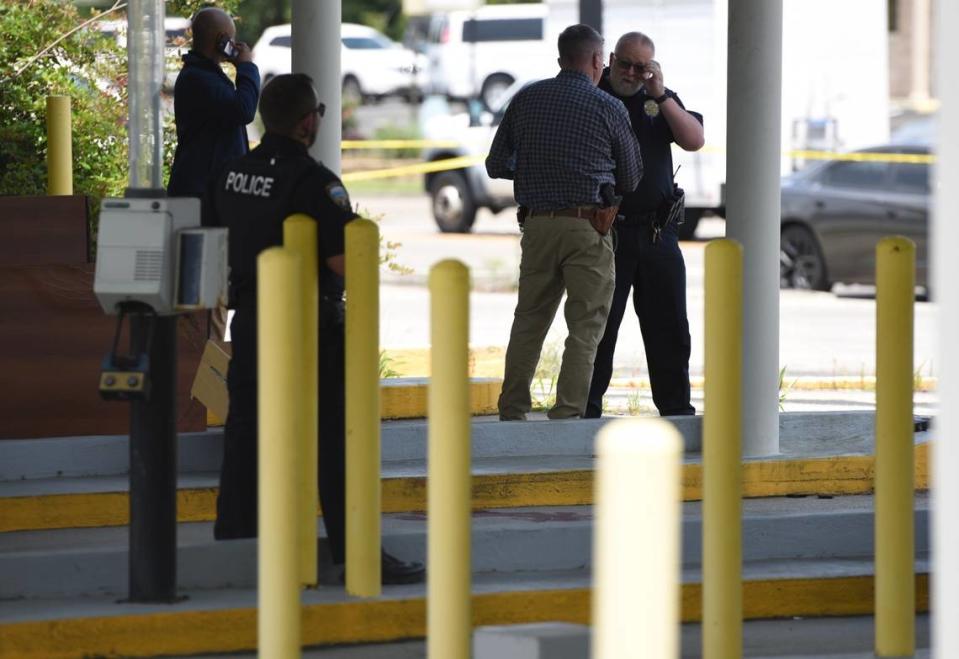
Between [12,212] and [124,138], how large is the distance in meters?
2.67

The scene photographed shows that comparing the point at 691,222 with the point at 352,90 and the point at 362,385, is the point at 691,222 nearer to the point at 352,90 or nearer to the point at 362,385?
the point at 352,90

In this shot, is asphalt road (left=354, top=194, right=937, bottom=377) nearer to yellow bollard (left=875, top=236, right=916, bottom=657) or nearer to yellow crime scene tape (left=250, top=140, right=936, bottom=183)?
yellow crime scene tape (left=250, top=140, right=936, bottom=183)

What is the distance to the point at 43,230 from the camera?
7711mm

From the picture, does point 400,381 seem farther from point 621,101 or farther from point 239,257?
point 239,257

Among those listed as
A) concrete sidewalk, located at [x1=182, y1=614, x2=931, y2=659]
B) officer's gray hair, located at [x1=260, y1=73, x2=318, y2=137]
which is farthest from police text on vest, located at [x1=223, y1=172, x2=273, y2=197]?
concrete sidewalk, located at [x1=182, y1=614, x2=931, y2=659]

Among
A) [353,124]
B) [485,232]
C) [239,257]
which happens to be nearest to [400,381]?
[239,257]

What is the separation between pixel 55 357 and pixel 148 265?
69.8 inches

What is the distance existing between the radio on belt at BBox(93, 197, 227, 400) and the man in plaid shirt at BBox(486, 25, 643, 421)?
2.57 meters

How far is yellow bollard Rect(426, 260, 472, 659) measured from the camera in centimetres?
500

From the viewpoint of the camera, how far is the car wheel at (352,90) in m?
35.8

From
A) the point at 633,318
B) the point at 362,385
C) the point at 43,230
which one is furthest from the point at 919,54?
the point at 362,385

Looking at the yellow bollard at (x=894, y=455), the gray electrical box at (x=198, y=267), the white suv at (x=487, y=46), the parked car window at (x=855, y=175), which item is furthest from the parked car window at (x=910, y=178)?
the white suv at (x=487, y=46)

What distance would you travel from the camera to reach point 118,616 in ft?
19.5

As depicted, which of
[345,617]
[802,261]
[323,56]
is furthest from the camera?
[802,261]
